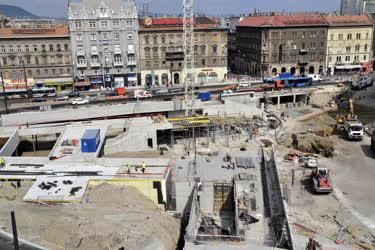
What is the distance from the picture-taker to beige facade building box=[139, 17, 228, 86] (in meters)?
99.7

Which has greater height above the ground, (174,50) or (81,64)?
(174,50)

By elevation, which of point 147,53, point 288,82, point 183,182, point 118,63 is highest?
point 147,53

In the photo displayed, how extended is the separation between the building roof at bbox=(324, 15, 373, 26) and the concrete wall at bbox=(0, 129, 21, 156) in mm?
87505

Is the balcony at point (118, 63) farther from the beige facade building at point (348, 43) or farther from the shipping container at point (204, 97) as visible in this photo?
the beige facade building at point (348, 43)

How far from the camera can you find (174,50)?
10119cm

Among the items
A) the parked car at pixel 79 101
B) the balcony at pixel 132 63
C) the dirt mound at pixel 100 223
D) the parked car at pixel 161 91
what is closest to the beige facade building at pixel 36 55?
the balcony at pixel 132 63

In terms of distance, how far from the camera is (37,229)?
32.7 m

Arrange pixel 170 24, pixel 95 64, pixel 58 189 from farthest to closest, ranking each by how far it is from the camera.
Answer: pixel 170 24
pixel 95 64
pixel 58 189

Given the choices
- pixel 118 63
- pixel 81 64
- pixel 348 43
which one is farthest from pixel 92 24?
pixel 348 43

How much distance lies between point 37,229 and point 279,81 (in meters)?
71.9

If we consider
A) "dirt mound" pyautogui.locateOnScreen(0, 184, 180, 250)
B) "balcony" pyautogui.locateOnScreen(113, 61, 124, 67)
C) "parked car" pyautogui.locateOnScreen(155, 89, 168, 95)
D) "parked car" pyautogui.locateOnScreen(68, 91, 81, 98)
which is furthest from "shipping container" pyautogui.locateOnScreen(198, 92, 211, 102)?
"dirt mound" pyautogui.locateOnScreen(0, 184, 180, 250)

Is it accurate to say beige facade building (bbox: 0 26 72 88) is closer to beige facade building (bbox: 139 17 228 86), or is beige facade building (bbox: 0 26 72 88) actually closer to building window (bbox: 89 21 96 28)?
building window (bbox: 89 21 96 28)

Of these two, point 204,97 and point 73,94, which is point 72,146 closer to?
point 204,97

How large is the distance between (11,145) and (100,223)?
27546 mm
